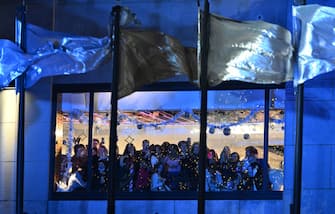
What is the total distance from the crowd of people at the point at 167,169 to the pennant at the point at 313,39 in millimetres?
2287

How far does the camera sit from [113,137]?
7723 mm

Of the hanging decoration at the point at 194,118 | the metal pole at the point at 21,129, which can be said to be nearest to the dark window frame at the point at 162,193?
the hanging decoration at the point at 194,118

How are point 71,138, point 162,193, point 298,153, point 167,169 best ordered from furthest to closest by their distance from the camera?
1. point 71,138
2. point 167,169
3. point 162,193
4. point 298,153

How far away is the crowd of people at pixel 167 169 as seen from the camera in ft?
30.7

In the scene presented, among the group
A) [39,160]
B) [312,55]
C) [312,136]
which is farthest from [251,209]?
[39,160]

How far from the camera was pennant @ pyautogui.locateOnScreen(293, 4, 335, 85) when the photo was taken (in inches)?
293

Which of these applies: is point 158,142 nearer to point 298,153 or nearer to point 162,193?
point 162,193

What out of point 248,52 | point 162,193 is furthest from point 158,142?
point 248,52

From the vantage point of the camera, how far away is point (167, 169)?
9.51m

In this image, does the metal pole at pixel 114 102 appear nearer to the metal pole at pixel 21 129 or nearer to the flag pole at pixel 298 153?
the metal pole at pixel 21 129

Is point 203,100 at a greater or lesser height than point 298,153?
greater

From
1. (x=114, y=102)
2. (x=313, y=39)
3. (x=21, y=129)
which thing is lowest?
(x=21, y=129)

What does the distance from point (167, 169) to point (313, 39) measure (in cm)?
341

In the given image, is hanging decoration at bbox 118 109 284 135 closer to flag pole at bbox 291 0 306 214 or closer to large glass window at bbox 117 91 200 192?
large glass window at bbox 117 91 200 192
